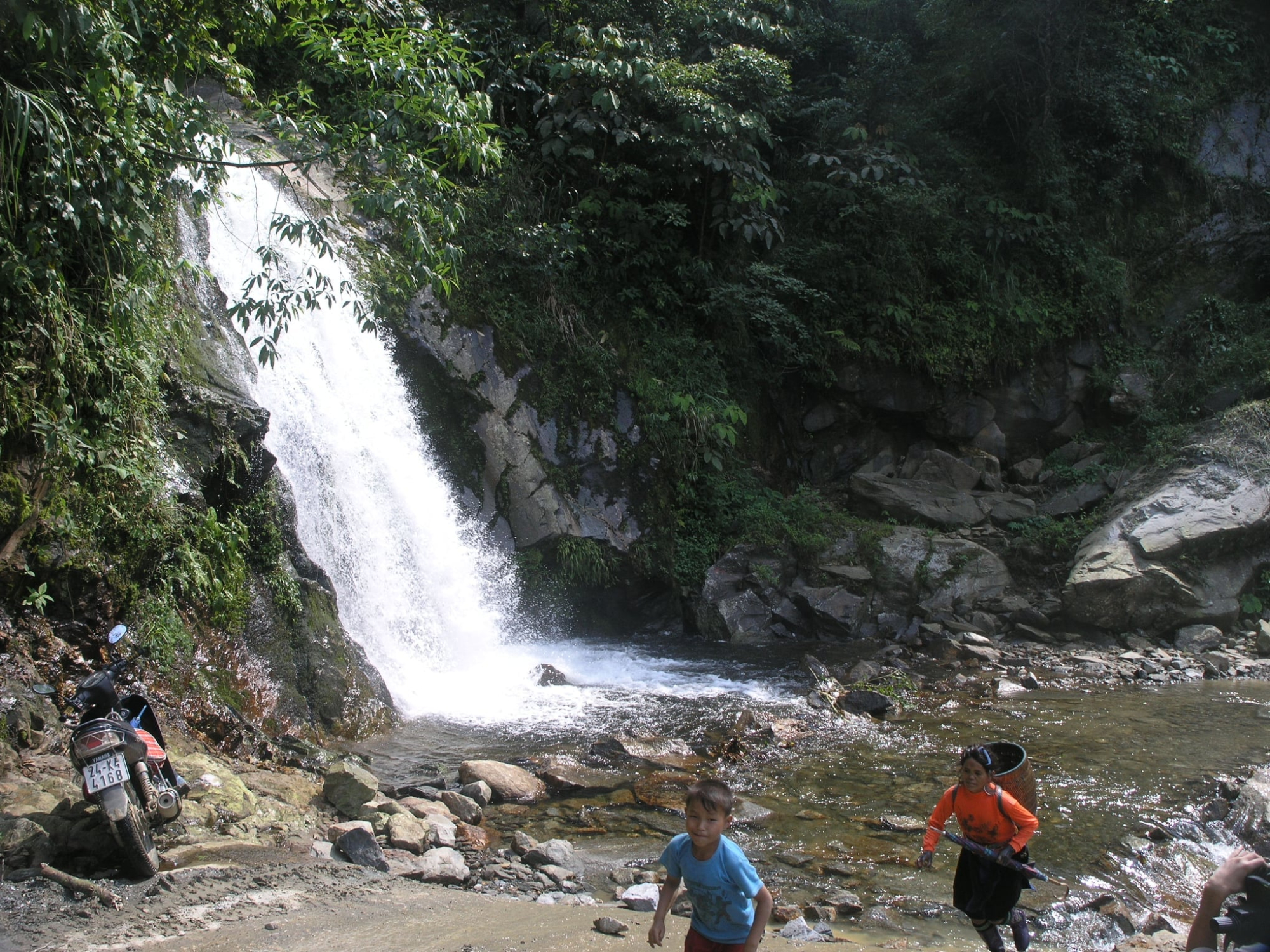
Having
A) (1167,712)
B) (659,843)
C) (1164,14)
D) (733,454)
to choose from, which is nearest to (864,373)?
(733,454)

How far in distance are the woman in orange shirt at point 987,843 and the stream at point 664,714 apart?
19.5 inches

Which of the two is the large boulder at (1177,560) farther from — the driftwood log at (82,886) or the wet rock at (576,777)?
the driftwood log at (82,886)

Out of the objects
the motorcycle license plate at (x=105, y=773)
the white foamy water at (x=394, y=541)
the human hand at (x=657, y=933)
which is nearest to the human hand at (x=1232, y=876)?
the human hand at (x=657, y=933)

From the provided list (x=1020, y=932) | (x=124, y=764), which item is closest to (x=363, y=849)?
(x=124, y=764)

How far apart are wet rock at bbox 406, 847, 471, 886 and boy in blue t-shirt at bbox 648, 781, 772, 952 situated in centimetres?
198

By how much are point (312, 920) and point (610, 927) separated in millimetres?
1274

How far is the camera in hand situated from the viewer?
226 cm

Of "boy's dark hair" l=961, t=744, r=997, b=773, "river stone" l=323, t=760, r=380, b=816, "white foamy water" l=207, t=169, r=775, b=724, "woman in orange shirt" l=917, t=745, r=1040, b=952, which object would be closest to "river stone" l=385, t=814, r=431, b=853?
"river stone" l=323, t=760, r=380, b=816

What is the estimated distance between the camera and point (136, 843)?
3.84 metres

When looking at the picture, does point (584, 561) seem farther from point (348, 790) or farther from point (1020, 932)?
point (1020, 932)

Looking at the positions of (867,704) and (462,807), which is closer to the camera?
(462,807)

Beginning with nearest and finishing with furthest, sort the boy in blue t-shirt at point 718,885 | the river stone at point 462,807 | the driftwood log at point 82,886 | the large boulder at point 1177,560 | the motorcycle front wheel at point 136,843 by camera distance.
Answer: the boy in blue t-shirt at point 718,885
the driftwood log at point 82,886
the motorcycle front wheel at point 136,843
the river stone at point 462,807
the large boulder at point 1177,560

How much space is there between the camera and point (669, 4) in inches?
555

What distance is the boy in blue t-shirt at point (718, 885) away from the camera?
2850mm
